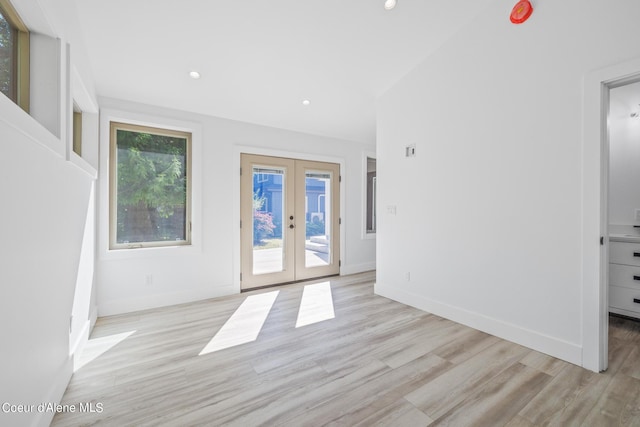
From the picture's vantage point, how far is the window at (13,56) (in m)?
1.37

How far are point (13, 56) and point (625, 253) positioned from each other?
5.08 m

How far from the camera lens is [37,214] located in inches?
53.9

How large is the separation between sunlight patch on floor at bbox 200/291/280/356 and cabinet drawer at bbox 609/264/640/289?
12.1 feet

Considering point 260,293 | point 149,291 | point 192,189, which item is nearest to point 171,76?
point 192,189

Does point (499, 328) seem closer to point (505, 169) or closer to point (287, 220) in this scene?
point (505, 169)

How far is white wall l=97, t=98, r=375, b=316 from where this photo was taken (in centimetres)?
306

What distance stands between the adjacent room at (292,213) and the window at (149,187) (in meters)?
0.02

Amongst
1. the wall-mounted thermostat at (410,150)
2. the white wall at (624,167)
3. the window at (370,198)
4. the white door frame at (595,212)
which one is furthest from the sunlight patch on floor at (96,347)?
the white wall at (624,167)

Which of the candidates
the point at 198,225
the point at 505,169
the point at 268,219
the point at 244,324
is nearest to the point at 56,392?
the point at 244,324

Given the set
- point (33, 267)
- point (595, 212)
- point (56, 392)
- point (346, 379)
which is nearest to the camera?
point (33, 267)

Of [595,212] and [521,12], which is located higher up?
[521,12]

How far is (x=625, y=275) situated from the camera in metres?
2.78

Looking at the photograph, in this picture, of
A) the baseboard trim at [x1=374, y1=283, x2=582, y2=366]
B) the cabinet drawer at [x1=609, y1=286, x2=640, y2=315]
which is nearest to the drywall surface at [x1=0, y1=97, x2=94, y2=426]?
the baseboard trim at [x1=374, y1=283, x2=582, y2=366]

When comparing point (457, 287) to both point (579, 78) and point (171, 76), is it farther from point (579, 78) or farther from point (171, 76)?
point (171, 76)
